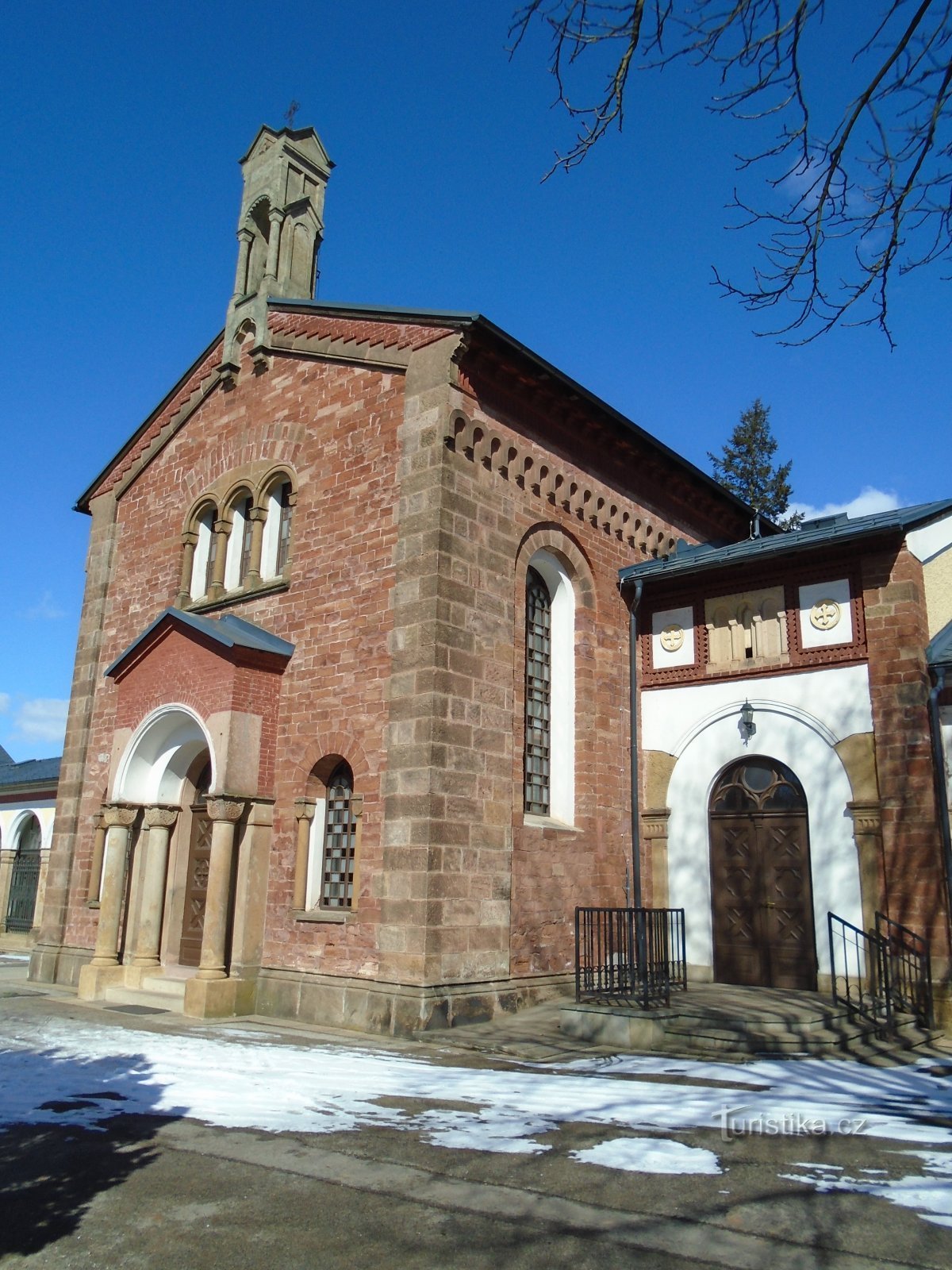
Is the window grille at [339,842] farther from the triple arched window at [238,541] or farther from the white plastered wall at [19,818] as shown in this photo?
the white plastered wall at [19,818]

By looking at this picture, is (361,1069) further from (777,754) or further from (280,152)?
(280,152)

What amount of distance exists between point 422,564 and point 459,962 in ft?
14.1

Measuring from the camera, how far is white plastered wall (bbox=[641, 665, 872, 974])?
11984 mm

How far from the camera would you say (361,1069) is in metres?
8.29

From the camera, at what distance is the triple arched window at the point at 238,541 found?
540 inches

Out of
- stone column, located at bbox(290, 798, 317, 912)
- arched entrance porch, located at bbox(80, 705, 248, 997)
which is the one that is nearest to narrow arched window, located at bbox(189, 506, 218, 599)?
arched entrance porch, located at bbox(80, 705, 248, 997)

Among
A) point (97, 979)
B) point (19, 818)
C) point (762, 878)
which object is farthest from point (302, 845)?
point (19, 818)

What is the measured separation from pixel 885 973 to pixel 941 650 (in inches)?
145

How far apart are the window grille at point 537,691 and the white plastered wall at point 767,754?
6.00 feet

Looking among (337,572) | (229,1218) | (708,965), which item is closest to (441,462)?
(337,572)

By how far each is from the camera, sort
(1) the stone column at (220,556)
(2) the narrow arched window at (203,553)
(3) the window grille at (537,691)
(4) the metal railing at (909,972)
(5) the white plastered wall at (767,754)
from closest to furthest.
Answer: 1. (4) the metal railing at (909,972)
2. (5) the white plastered wall at (767,754)
3. (3) the window grille at (537,691)
4. (1) the stone column at (220,556)
5. (2) the narrow arched window at (203,553)

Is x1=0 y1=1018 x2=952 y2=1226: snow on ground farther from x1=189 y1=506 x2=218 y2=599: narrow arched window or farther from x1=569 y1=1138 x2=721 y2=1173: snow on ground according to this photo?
x1=189 y1=506 x2=218 y2=599: narrow arched window

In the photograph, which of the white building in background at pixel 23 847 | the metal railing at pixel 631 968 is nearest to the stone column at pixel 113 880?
the metal railing at pixel 631 968

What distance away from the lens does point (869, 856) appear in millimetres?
11609
